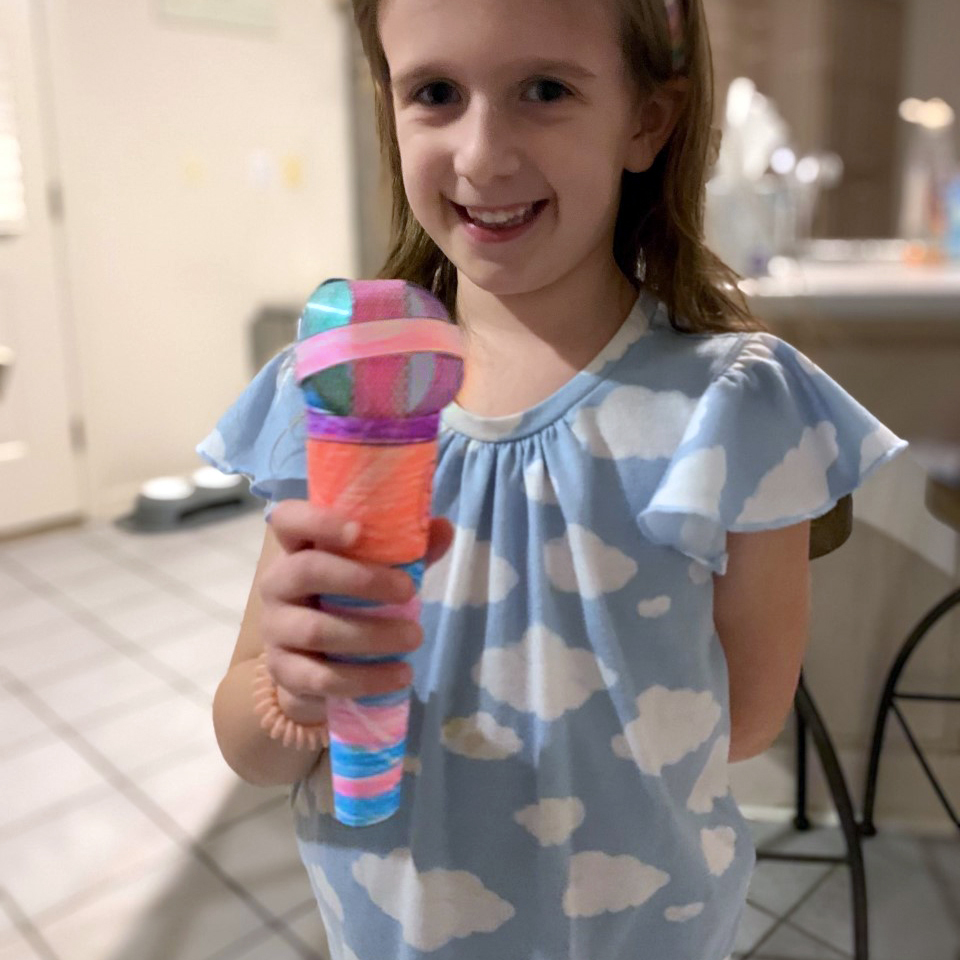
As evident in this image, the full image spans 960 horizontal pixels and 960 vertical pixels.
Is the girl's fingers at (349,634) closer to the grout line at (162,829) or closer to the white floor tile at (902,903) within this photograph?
the grout line at (162,829)

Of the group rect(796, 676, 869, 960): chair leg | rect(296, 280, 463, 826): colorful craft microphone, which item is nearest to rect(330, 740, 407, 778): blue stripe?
rect(296, 280, 463, 826): colorful craft microphone

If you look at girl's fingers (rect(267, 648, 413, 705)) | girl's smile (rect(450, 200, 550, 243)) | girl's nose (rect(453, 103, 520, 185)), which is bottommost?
girl's fingers (rect(267, 648, 413, 705))

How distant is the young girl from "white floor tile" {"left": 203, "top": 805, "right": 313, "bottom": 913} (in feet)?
3.49

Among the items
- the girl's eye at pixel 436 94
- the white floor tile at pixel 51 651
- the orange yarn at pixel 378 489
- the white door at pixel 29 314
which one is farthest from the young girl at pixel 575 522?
the white door at pixel 29 314

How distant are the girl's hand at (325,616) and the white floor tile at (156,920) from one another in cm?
122

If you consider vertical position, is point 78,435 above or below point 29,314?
below

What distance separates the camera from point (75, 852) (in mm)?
1718

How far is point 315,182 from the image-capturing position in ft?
13.1

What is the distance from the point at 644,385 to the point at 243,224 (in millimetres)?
3484

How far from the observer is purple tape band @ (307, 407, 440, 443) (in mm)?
416

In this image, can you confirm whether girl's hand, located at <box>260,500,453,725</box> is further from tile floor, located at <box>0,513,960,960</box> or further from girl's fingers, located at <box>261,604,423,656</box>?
tile floor, located at <box>0,513,960,960</box>

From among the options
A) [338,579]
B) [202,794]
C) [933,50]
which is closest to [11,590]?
[202,794]

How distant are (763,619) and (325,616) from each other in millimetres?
284

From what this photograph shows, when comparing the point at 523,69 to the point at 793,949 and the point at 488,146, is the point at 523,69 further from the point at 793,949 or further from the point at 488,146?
the point at 793,949
